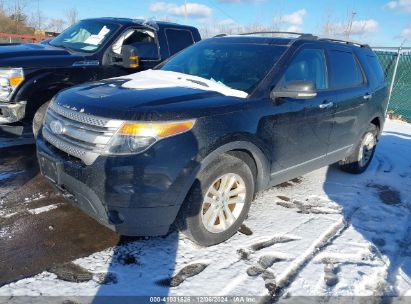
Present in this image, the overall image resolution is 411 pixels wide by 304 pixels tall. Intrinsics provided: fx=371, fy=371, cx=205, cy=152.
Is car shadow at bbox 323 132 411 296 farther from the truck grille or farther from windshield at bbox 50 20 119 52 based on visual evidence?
windshield at bbox 50 20 119 52

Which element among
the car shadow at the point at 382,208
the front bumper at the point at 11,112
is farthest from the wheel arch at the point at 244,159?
the front bumper at the point at 11,112

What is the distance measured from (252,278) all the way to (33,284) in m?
1.57

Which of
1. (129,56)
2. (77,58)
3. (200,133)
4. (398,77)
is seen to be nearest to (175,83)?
(200,133)

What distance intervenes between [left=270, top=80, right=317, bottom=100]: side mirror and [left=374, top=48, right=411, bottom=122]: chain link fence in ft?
30.9

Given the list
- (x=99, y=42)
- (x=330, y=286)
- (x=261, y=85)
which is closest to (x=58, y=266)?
(x=330, y=286)

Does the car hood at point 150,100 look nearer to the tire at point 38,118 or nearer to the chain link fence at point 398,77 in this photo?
the tire at point 38,118

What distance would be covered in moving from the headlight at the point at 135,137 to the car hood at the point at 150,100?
0.06 meters

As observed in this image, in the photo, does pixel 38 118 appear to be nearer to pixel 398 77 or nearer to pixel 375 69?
pixel 375 69

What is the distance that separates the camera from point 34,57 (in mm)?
5016

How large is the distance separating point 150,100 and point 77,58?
2957mm

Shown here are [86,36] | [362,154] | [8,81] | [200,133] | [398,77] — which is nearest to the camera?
[200,133]

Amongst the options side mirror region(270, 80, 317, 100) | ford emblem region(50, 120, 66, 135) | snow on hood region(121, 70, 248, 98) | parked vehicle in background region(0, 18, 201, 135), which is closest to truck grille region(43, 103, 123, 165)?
ford emblem region(50, 120, 66, 135)

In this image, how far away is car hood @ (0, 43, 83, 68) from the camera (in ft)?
15.9

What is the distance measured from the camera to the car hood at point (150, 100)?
2.75 m
